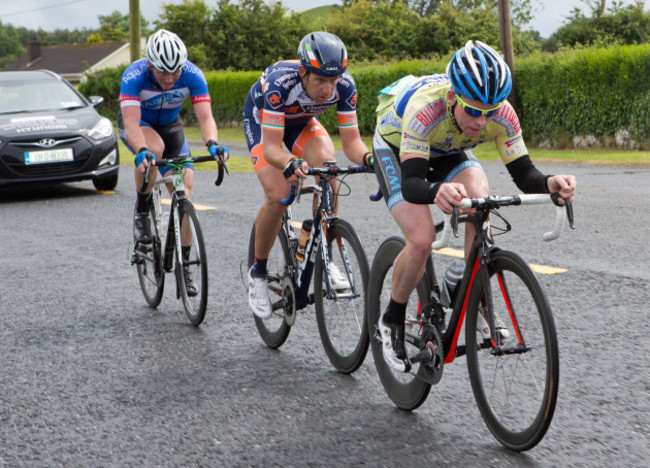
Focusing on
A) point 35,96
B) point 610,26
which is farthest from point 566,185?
point 610,26

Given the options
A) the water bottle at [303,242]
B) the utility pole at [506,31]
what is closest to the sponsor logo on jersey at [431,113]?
the water bottle at [303,242]

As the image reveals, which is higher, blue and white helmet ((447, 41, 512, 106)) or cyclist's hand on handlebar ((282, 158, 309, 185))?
blue and white helmet ((447, 41, 512, 106))

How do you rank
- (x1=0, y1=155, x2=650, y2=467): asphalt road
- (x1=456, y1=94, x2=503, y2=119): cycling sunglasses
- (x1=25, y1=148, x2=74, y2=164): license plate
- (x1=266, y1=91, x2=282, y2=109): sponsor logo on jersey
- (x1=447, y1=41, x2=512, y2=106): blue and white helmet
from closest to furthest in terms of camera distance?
1. (x1=447, y1=41, x2=512, y2=106): blue and white helmet
2. (x1=456, y1=94, x2=503, y2=119): cycling sunglasses
3. (x1=0, y1=155, x2=650, y2=467): asphalt road
4. (x1=266, y1=91, x2=282, y2=109): sponsor logo on jersey
5. (x1=25, y1=148, x2=74, y2=164): license plate

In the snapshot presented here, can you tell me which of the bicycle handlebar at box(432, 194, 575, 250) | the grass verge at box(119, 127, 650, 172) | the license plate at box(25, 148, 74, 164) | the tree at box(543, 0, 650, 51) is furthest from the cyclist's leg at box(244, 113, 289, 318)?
the tree at box(543, 0, 650, 51)

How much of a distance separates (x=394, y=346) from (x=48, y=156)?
31.2 ft

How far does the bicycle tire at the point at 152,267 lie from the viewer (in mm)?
6301

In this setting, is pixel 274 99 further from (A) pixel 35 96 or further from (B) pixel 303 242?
(A) pixel 35 96

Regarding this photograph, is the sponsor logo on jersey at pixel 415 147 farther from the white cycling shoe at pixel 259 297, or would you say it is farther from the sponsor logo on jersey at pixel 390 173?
the white cycling shoe at pixel 259 297

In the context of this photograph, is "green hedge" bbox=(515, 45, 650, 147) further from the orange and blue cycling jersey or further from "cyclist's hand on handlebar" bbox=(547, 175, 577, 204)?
"cyclist's hand on handlebar" bbox=(547, 175, 577, 204)

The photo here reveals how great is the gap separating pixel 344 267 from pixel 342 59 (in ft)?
3.74

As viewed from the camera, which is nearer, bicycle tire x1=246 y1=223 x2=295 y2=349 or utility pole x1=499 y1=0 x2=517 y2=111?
bicycle tire x1=246 y1=223 x2=295 y2=349

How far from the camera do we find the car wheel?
512 inches

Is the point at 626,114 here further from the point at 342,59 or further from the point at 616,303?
the point at 342,59

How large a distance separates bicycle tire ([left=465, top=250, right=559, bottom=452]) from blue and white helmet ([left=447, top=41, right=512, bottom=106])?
0.64 meters
